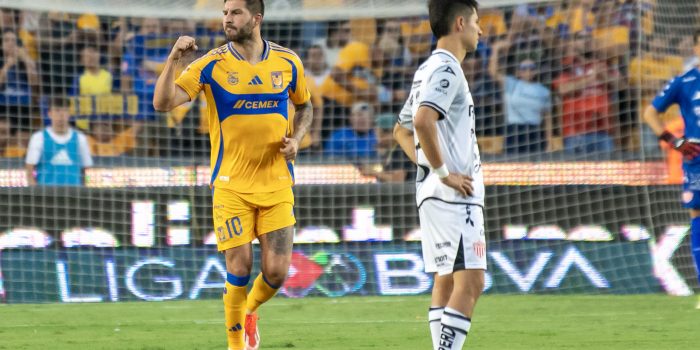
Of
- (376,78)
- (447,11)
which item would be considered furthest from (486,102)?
(447,11)

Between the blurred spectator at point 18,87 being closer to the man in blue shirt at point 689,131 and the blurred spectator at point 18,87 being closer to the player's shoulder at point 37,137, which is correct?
the player's shoulder at point 37,137

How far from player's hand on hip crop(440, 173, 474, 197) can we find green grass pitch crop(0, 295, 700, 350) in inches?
108

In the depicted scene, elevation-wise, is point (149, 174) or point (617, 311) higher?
point (149, 174)

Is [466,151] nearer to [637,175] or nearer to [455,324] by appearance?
[455,324]

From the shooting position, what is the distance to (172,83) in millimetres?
7062

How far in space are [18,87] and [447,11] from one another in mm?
9197

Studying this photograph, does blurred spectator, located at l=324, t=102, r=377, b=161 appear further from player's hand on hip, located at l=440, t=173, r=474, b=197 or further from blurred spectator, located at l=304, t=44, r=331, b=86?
player's hand on hip, located at l=440, t=173, r=474, b=197

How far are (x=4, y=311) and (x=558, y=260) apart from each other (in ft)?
18.4

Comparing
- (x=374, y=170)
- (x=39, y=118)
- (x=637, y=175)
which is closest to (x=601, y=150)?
(x=637, y=175)

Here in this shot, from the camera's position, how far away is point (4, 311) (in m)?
11.6

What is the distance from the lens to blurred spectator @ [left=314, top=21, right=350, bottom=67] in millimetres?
15422

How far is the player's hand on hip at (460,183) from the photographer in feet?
19.4

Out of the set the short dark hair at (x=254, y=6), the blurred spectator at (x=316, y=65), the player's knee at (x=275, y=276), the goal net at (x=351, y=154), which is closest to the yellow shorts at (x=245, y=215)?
the player's knee at (x=275, y=276)

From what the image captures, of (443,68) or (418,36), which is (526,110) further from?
(443,68)
